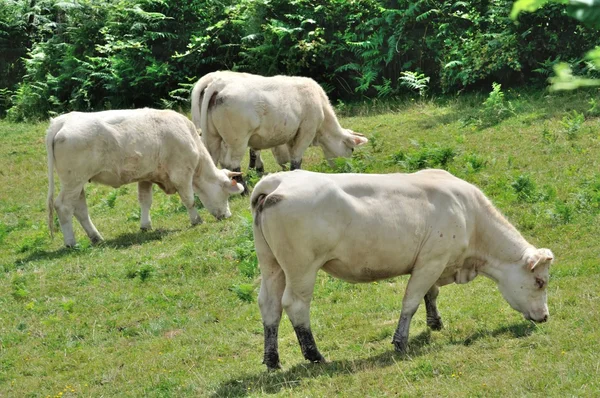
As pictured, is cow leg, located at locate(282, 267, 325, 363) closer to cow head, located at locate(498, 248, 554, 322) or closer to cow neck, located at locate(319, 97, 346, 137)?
cow head, located at locate(498, 248, 554, 322)

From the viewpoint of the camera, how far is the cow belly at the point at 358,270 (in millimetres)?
8860

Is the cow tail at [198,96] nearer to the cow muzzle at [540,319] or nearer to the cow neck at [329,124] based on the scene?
the cow neck at [329,124]

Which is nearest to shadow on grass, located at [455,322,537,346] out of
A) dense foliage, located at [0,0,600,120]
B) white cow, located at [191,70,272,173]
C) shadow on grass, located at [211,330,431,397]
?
shadow on grass, located at [211,330,431,397]

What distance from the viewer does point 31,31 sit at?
31.8 meters

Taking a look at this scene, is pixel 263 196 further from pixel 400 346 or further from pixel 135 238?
pixel 135 238

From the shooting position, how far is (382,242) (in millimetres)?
8898

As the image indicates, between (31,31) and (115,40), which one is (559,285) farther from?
(31,31)

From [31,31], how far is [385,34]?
1366cm

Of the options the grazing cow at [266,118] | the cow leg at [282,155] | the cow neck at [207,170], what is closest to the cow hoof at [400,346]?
the cow neck at [207,170]

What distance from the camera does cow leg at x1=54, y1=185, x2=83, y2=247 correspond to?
15.3 metres

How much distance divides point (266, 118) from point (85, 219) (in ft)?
13.5

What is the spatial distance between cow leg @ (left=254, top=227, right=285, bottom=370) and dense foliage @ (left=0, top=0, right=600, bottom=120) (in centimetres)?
1461

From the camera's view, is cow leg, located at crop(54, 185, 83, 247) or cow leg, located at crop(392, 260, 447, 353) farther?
cow leg, located at crop(54, 185, 83, 247)

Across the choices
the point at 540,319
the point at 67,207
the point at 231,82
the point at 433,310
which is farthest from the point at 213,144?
the point at 540,319
